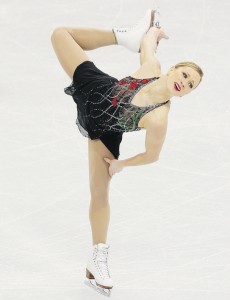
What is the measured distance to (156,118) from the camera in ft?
16.6

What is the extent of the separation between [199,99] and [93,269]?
2.69 metres

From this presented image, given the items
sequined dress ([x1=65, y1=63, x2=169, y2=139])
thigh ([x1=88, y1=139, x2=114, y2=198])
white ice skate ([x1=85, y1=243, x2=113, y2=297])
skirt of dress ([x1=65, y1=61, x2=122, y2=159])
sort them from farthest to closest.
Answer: white ice skate ([x1=85, y1=243, x2=113, y2=297]) < thigh ([x1=88, y1=139, x2=114, y2=198]) < skirt of dress ([x1=65, y1=61, x2=122, y2=159]) < sequined dress ([x1=65, y1=63, x2=169, y2=139])

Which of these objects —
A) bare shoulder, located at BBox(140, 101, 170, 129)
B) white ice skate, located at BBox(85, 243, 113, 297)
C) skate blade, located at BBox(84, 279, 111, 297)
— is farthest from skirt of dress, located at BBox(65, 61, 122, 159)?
skate blade, located at BBox(84, 279, 111, 297)

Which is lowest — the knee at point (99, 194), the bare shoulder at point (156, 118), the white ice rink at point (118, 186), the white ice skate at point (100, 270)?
the white ice rink at point (118, 186)

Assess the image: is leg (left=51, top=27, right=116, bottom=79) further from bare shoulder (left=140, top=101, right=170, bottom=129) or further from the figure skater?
bare shoulder (left=140, top=101, right=170, bottom=129)

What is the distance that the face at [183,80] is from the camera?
16.5ft

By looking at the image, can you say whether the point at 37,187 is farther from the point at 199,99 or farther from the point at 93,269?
the point at 199,99

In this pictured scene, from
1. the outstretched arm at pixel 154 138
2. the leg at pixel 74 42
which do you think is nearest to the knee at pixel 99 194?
the outstretched arm at pixel 154 138

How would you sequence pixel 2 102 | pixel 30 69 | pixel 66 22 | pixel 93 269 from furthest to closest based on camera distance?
pixel 66 22
pixel 30 69
pixel 2 102
pixel 93 269

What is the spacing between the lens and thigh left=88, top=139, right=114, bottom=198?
5.39 m

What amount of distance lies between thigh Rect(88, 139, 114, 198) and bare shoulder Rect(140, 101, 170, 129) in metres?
0.35

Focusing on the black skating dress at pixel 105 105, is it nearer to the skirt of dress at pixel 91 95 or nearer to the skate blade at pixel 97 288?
the skirt of dress at pixel 91 95

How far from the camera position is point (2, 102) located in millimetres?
7680

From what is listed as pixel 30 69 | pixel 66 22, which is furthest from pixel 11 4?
pixel 30 69
